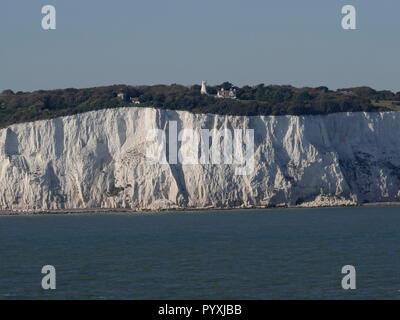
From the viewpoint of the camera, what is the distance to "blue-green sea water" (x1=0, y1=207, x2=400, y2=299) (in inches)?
1270

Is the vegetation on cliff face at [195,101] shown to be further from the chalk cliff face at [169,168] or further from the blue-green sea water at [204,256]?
the blue-green sea water at [204,256]

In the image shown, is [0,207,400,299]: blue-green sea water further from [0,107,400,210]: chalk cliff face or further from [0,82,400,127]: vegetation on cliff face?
[0,82,400,127]: vegetation on cliff face

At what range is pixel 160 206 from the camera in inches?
3061

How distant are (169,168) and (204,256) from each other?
3459 centimetres

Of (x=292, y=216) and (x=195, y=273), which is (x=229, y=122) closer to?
(x=292, y=216)

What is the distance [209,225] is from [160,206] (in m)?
17.1

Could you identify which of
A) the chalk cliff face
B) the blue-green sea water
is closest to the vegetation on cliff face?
the chalk cliff face

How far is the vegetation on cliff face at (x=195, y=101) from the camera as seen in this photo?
8188 cm

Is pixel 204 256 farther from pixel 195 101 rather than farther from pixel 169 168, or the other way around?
pixel 195 101

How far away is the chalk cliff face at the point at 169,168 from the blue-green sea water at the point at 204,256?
786 cm

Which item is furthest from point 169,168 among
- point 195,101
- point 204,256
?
point 204,256

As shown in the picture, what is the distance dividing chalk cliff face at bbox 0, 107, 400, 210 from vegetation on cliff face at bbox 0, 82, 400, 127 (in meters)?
1.58

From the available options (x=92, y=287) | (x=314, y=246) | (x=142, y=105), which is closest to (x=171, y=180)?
(x=142, y=105)

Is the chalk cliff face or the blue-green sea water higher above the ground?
the chalk cliff face
